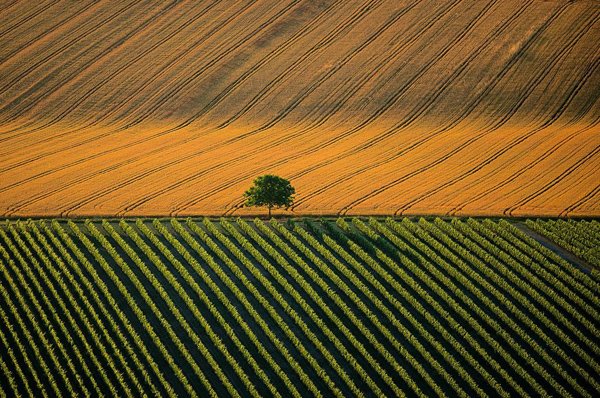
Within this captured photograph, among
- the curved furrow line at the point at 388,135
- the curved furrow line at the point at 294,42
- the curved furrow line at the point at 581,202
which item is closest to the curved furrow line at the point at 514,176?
the curved furrow line at the point at 581,202

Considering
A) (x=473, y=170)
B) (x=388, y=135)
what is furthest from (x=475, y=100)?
(x=473, y=170)

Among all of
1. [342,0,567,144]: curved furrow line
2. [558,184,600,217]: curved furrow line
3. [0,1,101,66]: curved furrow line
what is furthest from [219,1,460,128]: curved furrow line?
[558,184,600,217]: curved furrow line

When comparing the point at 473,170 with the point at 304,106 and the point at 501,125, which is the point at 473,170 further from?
the point at 304,106

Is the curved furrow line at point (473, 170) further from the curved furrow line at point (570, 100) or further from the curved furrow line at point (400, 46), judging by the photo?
the curved furrow line at point (400, 46)

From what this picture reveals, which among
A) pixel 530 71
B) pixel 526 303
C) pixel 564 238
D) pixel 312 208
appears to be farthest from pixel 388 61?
pixel 526 303

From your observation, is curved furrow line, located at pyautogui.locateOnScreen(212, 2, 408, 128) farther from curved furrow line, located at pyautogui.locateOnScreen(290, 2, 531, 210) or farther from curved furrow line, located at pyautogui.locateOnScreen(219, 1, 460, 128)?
curved furrow line, located at pyautogui.locateOnScreen(290, 2, 531, 210)

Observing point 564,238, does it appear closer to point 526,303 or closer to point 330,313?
point 526,303
